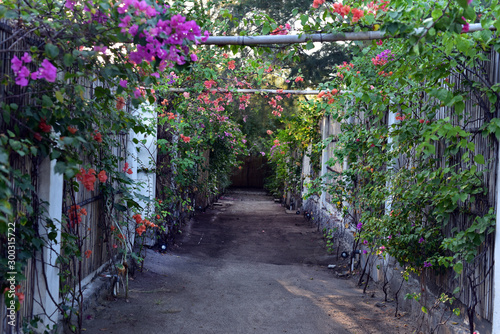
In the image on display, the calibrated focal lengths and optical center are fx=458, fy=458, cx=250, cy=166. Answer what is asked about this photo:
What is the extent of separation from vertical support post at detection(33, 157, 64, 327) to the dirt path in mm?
742

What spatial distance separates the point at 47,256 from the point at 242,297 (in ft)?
7.77

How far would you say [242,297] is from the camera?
4.81 metres

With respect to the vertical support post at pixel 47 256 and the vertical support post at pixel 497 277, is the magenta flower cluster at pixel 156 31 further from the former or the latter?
the vertical support post at pixel 497 277

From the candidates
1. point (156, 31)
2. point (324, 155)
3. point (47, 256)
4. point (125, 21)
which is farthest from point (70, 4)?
point (324, 155)

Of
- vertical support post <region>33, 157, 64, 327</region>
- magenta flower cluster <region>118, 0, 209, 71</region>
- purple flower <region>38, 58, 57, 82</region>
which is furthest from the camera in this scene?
vertical support post <region>33, 157, 64, 327</region>

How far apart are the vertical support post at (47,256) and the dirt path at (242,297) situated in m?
0.74

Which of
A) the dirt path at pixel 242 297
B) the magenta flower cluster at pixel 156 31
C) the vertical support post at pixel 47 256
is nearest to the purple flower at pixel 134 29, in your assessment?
the magenta flower cluster at pixel 156 31

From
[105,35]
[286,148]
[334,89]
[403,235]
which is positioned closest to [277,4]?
[286,148]

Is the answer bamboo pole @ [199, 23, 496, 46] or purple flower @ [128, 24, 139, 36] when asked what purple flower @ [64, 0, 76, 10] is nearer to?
purple flower @ [128, 24, 139, 36]

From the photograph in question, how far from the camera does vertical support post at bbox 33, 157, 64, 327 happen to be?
9.45ft

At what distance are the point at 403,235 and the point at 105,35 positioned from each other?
283cm

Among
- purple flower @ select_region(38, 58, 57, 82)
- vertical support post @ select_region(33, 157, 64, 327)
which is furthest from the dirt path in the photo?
purple flower @ select_region(38, 58, 57, 82)

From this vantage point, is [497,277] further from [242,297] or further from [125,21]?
[242,297]

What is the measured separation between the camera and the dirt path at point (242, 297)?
12.9 ft
